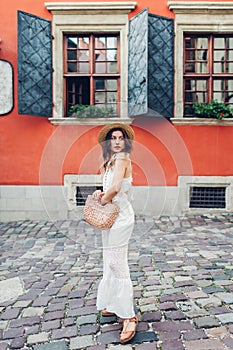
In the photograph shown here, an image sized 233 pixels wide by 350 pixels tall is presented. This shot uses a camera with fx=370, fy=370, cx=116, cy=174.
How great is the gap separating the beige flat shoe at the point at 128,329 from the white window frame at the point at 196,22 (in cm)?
508

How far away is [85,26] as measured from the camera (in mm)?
7078

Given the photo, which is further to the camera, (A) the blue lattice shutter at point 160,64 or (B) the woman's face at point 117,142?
(A) the blue lattice shutter at point 160,64

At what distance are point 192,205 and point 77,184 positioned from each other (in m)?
2.34

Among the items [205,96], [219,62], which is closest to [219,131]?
[205,96]

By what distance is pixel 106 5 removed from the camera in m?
6.94

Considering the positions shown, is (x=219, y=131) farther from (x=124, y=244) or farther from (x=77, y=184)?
(x=124, y=244)

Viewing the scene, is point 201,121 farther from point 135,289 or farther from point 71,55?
point 135,289

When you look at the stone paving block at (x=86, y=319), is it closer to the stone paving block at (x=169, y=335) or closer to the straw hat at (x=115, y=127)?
the stone paving block at (x=169, y=335)

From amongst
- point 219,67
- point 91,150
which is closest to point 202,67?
point 219,67

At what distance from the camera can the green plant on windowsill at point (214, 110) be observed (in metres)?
7.11

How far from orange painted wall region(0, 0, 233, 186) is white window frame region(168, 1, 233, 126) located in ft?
0.61

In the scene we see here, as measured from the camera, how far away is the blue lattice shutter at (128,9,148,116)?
6.68 meters

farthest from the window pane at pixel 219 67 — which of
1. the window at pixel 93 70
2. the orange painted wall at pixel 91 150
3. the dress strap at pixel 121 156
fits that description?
the dress strap at pixel 121 156

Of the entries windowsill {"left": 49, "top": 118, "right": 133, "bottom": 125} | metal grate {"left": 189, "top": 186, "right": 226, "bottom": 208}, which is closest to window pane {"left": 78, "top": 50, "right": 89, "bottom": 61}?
windowsill {"left": 49, "top": 118, "right": 133, "bottom": 125}
